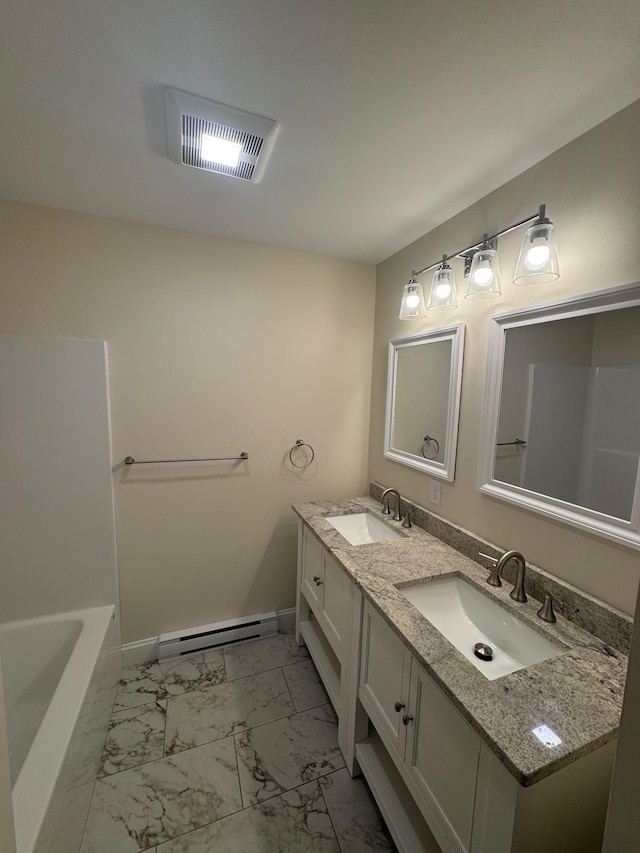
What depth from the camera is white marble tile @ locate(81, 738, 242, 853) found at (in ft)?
3.82

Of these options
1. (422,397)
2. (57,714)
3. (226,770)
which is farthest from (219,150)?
(226,770)

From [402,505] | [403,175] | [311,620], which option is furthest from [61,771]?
[403,175]

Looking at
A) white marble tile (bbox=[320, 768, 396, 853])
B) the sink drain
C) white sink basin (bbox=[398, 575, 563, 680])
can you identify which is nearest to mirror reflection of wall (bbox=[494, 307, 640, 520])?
white sink basin (bbox=[398, 575, 563, 680])

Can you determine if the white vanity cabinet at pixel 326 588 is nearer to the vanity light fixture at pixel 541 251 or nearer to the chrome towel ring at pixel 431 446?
the chrome towel ring at pixel 431 446

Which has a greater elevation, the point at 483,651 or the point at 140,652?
the point at 483,651

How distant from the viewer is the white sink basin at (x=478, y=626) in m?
1.05

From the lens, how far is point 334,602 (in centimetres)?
154

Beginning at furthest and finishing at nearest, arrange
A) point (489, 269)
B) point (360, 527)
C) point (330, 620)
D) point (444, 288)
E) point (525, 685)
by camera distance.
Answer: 1. point (360, 527)
2. point (330, 620)
3. point (444, 288)
4. point (489, 269)
5. point (525, 685)

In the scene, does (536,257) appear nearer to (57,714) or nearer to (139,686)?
(57,714)

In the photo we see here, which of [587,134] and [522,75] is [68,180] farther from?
[587,134]

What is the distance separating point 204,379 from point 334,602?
1.32m

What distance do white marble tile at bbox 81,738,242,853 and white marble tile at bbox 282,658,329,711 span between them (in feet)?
1.23

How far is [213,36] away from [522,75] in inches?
30.6

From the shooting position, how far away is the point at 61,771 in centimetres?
99
